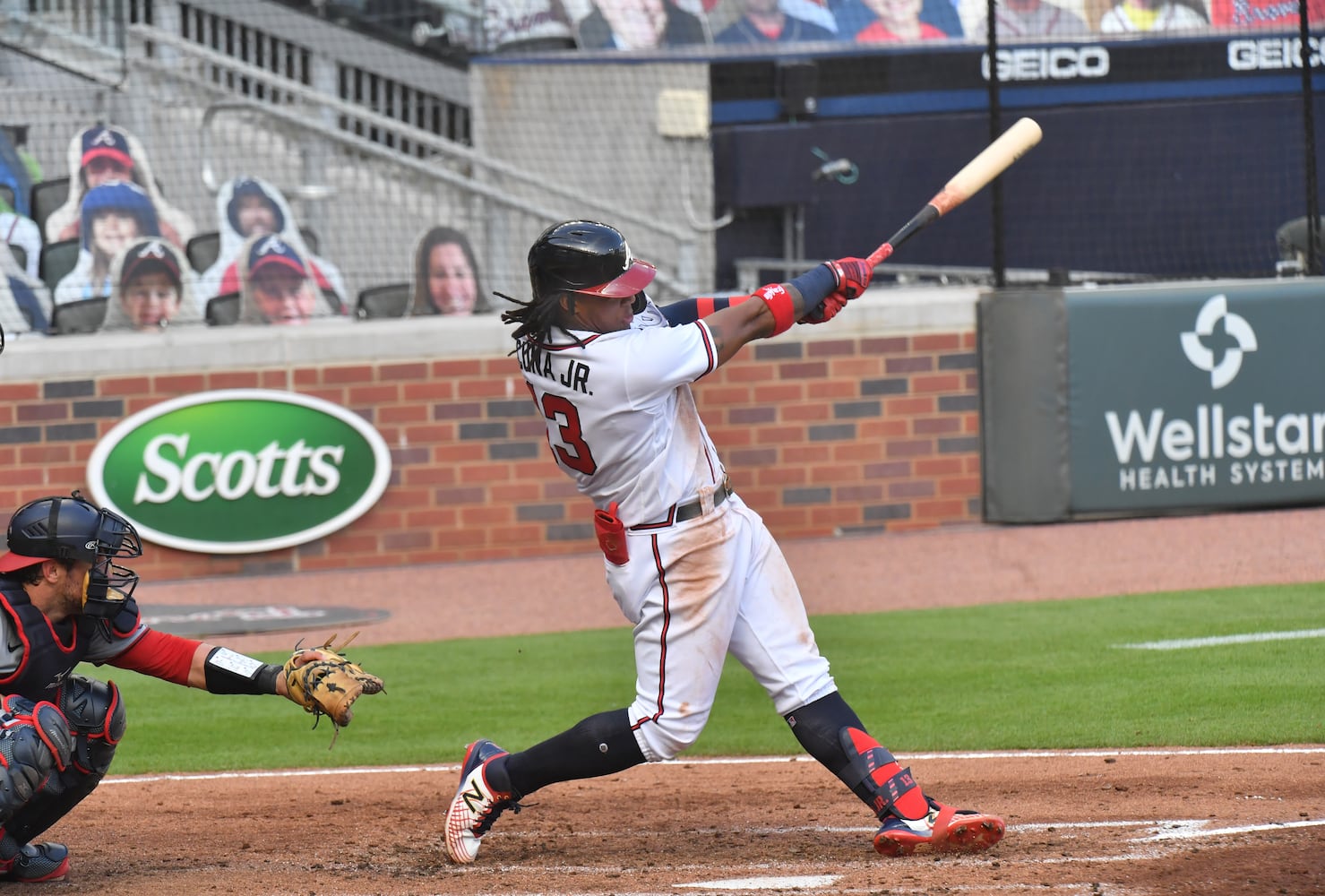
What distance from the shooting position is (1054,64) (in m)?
14.5

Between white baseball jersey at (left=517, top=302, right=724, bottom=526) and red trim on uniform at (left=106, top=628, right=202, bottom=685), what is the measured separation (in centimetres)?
A: 117

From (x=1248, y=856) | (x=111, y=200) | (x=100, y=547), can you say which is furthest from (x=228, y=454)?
(x=1248, y=856)

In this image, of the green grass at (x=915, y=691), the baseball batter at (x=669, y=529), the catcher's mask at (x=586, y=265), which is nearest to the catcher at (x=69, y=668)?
the baseball batter at (x=669, y=529)

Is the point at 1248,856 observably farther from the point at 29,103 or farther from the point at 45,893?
the point at 29,103

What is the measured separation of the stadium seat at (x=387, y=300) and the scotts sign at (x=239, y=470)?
0.78 metres

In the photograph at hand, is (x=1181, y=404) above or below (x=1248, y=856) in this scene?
above

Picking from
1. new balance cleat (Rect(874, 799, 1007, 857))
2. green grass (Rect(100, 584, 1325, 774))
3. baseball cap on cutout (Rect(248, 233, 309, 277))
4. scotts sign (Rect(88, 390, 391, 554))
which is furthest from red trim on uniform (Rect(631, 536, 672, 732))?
baseball cap on cutout (Rect(248, 233, 309, 277))

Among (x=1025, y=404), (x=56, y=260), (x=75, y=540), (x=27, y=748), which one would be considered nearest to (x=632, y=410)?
(x=75, y=540)

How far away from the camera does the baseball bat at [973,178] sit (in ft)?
17.7

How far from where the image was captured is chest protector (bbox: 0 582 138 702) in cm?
421

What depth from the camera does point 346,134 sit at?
13086mm

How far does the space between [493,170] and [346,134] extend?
1205 millimetres

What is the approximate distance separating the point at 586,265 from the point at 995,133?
692cm

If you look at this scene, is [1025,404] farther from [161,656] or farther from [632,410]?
[161,656]
